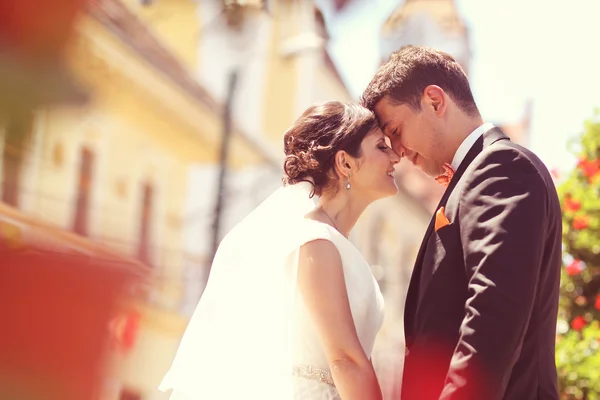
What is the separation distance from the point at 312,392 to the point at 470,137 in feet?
3.54

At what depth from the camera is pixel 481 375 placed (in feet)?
6.21

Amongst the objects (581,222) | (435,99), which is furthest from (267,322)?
(581,222)

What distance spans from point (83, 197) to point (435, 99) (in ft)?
7.18

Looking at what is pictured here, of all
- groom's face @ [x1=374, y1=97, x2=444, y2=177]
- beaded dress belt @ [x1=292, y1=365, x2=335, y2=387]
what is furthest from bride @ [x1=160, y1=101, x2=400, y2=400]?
groom's face @ [x1=374, y1=97, x2=444, y2=177]

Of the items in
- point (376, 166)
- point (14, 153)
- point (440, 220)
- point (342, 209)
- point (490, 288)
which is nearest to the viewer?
point (14, 153)

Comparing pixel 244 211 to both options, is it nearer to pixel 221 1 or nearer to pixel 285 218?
pixel 285 218

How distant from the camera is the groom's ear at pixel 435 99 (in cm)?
243

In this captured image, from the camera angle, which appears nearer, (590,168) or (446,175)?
(446,175)

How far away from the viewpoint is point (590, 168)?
6562 mm

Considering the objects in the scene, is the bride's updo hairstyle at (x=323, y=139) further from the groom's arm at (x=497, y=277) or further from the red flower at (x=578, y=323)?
the red flower at (x=578, y=323)

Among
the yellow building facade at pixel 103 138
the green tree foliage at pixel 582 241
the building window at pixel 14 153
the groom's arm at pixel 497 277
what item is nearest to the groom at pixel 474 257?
the groom's arm at pixel 497 277

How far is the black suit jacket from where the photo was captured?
1916 mm

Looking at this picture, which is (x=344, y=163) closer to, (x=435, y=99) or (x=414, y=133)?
(x=414, y=133)

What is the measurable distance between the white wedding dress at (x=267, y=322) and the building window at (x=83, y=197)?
225 cm
